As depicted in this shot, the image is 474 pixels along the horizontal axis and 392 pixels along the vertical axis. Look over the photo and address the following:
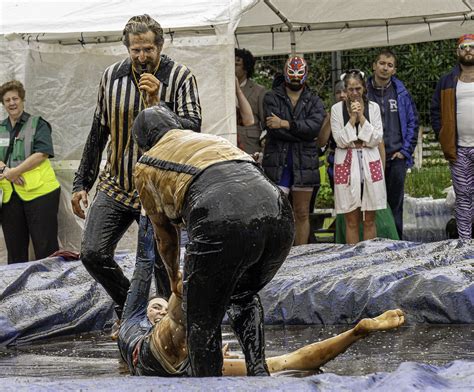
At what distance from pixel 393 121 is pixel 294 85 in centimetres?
100

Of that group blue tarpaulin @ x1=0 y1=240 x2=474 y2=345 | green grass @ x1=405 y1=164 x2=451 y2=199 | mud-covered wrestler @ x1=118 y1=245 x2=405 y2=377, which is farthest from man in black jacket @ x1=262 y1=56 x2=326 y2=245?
mud-covered wrestler @ x1=118 y1=245 x2=405 y2=377

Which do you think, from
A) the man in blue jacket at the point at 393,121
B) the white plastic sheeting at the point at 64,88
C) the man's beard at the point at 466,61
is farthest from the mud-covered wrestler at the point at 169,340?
the man's beard at the point at 466,61

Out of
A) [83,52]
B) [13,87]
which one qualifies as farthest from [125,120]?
[83,52]

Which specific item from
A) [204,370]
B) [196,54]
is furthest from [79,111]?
[204,370]

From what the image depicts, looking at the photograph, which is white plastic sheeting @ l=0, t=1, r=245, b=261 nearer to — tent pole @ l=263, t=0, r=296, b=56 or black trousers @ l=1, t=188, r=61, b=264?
black trousers @ l=1, t=188, r=61, b=264

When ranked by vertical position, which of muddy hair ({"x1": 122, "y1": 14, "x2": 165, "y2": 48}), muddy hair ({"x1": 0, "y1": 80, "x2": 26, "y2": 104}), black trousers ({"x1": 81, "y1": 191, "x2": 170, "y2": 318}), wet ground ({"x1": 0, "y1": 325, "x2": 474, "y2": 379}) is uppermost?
muddy hair ({"x1": 122, "y1": 14, "x2": 165, "y2": 48})

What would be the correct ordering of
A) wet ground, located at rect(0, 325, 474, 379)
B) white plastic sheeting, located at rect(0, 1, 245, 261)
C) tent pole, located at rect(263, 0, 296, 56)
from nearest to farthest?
wet ground, located at rect(0, 325, 474, 379)
white plastic sheeting, located at rect(0, 1, 245, 261)
tent pole, located at rect(263, 0, 296, 56)

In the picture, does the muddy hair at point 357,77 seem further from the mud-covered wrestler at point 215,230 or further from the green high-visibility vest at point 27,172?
the mud-covered wrestler at point 215,230

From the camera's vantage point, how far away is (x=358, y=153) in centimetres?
1033

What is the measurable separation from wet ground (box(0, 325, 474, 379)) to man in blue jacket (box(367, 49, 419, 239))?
358 cm

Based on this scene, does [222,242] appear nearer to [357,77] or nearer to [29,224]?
[29,224]

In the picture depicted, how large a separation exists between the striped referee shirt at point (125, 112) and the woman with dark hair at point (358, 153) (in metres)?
4.14

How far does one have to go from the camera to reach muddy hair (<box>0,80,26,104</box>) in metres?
9.85

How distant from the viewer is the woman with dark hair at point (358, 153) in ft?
33.6
